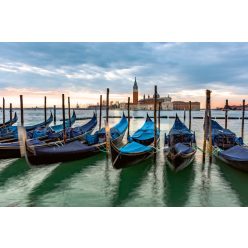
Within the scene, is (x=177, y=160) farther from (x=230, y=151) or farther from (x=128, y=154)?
(x=230, y=151)

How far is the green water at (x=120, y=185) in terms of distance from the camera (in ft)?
22.0

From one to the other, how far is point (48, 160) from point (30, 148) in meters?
0.93

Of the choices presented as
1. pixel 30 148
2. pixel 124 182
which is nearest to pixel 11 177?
pixel 30 148

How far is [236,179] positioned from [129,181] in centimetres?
336

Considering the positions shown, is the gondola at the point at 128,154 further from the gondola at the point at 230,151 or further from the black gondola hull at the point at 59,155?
the gondola at the point at 230,151

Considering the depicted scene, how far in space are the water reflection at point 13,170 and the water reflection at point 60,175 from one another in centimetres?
114

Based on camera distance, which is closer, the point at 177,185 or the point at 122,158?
the point at 177,185

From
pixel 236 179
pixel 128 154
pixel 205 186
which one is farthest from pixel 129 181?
pixel 236 179

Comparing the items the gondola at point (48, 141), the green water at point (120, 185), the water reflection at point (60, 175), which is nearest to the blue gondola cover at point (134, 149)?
the green water at point (120, 185)

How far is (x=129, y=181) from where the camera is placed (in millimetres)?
8297
